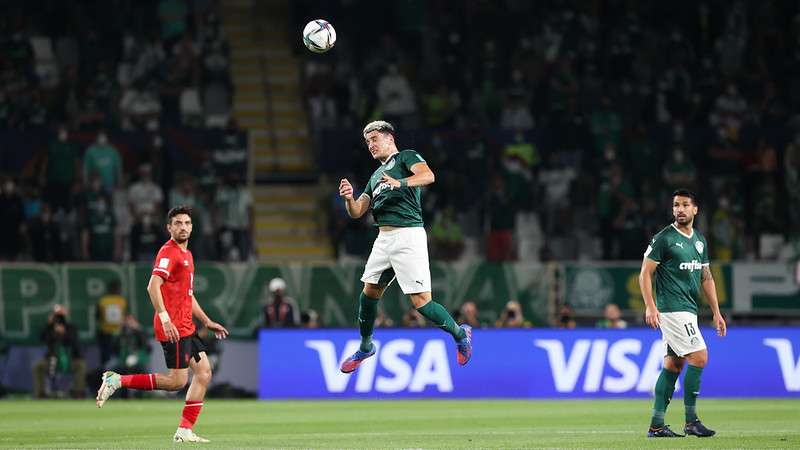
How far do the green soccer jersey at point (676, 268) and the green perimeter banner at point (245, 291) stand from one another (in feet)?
38.6

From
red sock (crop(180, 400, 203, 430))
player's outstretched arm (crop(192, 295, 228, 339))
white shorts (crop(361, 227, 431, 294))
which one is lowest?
red sock (crop(180, 400, 203, 430))

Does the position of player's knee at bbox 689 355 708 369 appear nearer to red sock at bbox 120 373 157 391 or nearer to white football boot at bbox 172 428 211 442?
white football boot at bbox 172 428 211 442

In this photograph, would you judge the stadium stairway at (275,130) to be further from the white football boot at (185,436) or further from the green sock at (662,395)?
the green sock at (662,395)

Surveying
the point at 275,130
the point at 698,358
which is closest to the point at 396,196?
the point at 698,358

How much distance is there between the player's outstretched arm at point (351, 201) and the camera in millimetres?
13148

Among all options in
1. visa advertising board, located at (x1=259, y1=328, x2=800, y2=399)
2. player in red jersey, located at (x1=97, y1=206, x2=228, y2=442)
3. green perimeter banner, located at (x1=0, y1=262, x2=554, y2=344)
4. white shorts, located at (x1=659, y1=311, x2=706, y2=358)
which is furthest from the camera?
green perimeter banner, located at (x1=0, y1=262, x2=554, y2=344)

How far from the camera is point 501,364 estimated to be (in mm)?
24156

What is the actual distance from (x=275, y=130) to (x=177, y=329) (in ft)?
63.0

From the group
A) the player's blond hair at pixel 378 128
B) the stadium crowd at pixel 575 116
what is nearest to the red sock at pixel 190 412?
the player's blond hair at pixel 378 128

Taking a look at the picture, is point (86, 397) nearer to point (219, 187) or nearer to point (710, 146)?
point (219, 187)

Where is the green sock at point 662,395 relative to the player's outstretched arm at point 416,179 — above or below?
below

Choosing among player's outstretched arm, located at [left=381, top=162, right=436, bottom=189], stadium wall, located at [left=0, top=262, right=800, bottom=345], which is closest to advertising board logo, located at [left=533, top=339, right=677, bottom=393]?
stadium wall, located at [left=0, top=262, right=800, bottom=345]

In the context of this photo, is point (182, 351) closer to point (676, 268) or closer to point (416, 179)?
point (416, 179)

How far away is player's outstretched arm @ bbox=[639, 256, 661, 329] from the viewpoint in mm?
13859
